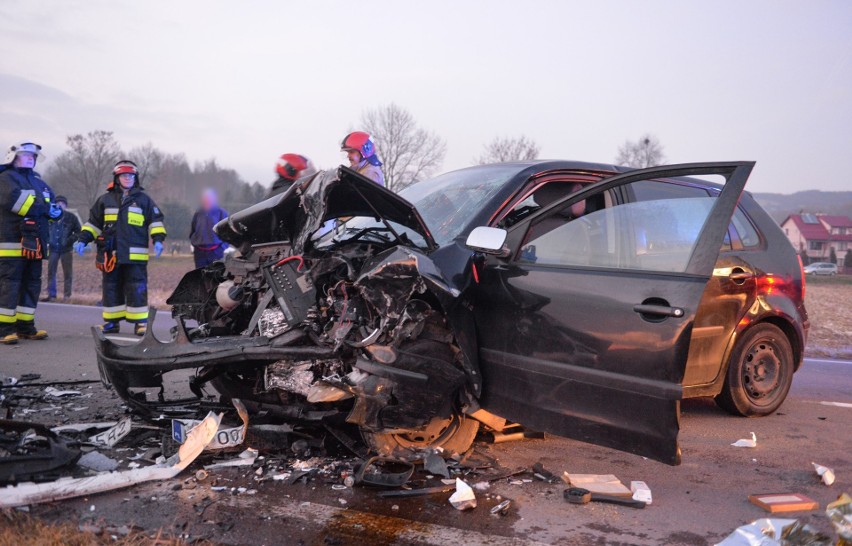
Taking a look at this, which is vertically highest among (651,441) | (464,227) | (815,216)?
(815,216)

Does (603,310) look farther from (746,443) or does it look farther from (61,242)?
(61,242)

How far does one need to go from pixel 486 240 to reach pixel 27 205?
6.67m

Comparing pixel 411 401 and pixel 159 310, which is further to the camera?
pixel 159 310

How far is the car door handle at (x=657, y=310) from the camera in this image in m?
3.12

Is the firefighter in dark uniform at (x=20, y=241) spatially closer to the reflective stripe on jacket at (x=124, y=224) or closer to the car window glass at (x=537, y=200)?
the reflective stripe on jacket at (x=124, y=224)

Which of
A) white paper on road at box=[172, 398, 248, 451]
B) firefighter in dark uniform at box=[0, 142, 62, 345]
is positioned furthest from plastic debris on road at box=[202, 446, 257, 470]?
firefighter in dark uniform at box=[0, 142, 62, 345]

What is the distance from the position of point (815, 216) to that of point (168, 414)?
82.3 m

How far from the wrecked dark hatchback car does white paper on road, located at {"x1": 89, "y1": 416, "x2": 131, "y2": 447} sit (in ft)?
0.86

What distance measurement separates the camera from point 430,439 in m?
3.86

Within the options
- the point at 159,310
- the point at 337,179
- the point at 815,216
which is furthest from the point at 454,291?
the point at 815,216

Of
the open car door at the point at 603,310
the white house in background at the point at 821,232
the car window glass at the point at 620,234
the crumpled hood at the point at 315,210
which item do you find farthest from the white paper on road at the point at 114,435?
the white house in background at the point at 821,232

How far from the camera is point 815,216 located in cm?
7381

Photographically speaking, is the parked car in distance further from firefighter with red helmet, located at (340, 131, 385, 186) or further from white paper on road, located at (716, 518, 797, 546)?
white paper on road, located at (716, 518, 797, 546)

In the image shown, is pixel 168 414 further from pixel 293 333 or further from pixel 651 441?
pixel 651 441
